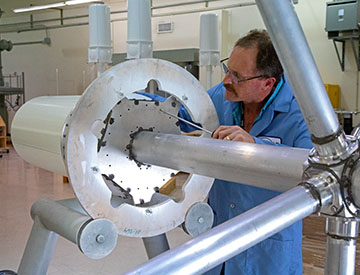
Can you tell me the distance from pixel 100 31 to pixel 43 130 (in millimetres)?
1048

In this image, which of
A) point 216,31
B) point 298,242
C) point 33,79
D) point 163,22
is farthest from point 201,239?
point 33,79

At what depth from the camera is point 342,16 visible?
4.67m

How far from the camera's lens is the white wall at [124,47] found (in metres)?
5.26

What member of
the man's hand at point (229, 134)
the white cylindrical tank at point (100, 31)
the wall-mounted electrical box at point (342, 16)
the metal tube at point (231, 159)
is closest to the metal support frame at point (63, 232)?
the metal tube at point (231, 159)

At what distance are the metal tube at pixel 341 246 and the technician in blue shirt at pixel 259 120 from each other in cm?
61

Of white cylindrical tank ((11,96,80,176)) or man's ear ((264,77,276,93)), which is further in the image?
man's ear ((264,77,276,93))

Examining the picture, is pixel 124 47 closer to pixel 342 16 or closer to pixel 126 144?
pixel 342 16

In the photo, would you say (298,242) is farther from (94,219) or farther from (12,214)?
(12,214)

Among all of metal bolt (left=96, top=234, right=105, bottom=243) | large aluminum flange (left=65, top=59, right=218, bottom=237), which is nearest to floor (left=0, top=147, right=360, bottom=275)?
large aluminum flange (left=65, top=59, right=218, bottom=237)

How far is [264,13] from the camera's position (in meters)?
0.40

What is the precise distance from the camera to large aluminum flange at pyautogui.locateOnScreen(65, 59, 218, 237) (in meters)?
0.64

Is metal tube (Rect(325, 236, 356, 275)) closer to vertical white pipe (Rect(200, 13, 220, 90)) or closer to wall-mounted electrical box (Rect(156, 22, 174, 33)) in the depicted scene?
vertical white pipe (Rect(200, 13, 220, 90))

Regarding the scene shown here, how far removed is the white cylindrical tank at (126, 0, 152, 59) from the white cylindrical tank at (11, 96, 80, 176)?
30.0 inches

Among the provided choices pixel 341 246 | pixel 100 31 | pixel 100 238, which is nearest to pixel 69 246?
pixel 100 31
